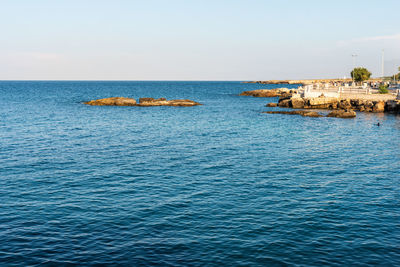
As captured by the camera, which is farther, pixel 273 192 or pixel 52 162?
pixel 52 162

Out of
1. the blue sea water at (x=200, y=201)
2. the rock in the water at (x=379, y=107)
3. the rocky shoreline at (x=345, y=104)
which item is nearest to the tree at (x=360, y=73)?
the rocky shoreline at (x=345, y=104)

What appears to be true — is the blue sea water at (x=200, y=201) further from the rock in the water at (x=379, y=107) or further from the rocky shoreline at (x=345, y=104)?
the rock in the water at (x=379, y=107)

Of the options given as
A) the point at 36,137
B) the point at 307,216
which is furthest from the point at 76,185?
the point at 36,137

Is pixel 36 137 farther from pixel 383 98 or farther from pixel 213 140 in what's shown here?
pixel 383 98

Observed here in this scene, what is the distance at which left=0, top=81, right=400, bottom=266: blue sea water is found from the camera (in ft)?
47.9

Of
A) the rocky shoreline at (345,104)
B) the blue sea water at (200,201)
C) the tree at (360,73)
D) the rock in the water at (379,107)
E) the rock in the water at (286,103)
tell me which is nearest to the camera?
the blue sea water at (200,201)

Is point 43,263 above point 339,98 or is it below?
below

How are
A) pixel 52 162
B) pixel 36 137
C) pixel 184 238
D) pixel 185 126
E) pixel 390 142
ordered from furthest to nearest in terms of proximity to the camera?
pixel 185 126
pixel 36 137
pixel 390 142
pixel 52 162
pixel 184 238

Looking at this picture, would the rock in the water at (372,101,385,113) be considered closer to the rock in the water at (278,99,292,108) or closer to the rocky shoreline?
the rocky shoreline

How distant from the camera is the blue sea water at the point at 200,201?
14602mm

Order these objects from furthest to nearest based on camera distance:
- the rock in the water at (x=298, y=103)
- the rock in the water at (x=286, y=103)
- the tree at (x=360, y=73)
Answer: the tree at (x=360, y=73) → the rock in the water at (x=286, y=103) → the rock in the water at (x=298, y=103)

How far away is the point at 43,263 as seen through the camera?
538 inches

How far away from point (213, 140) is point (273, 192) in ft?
62.3

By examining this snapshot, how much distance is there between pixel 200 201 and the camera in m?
20.4
